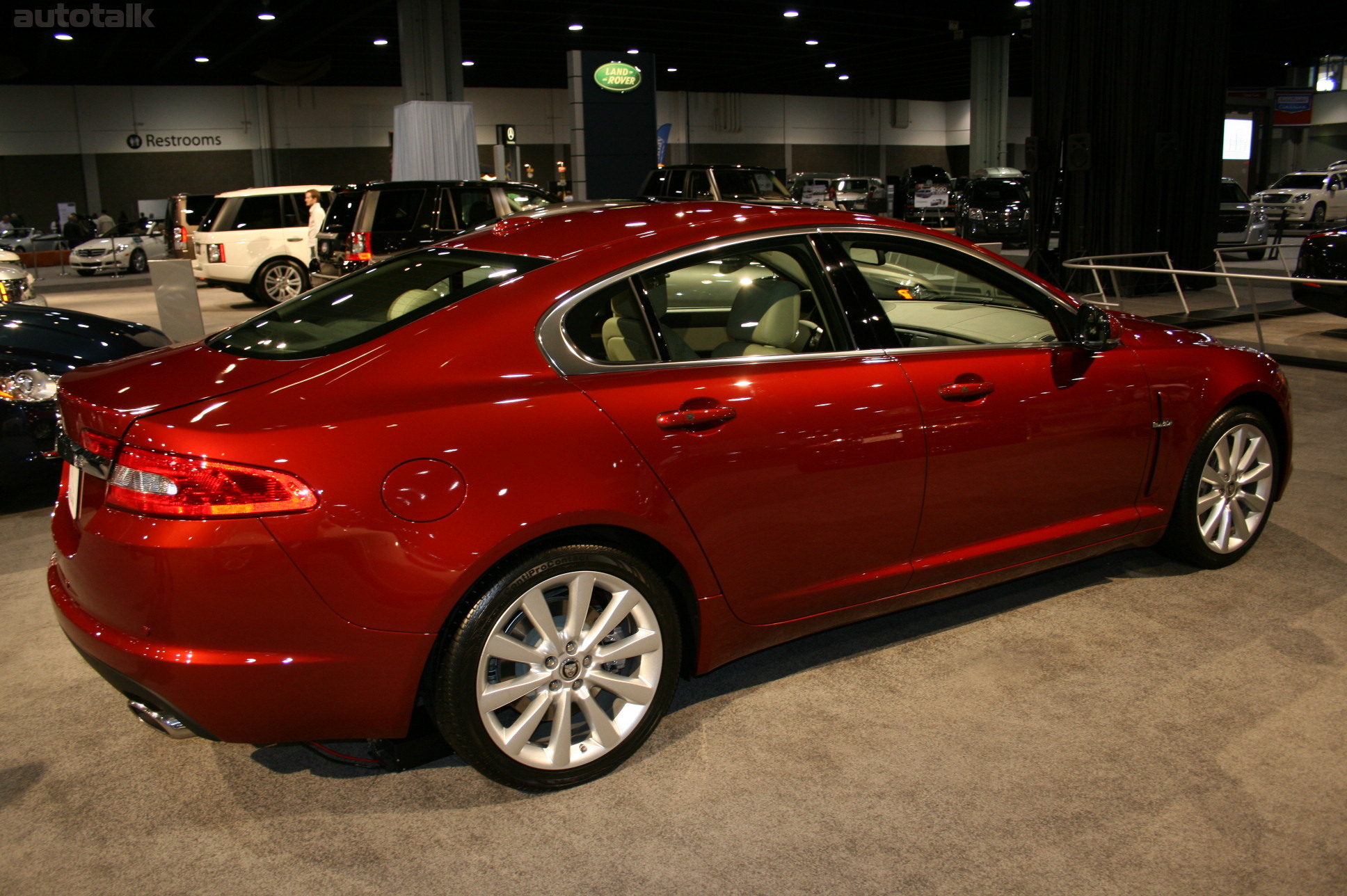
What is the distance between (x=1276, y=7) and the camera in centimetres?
2511

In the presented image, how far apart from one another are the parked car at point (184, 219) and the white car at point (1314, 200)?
2658 centimetres

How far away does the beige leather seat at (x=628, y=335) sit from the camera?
2.73 meters

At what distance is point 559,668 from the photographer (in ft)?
8.57

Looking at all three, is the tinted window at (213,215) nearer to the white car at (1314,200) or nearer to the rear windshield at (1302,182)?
the white car at (1314,200)

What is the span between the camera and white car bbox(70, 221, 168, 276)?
2305cm

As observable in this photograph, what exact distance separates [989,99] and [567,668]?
29545 millimetres

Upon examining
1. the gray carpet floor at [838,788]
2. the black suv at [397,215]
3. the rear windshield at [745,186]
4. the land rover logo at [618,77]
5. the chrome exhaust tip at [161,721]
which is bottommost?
the gray carpet floor at [838,788]

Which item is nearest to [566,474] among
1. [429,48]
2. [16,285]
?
[16,285]

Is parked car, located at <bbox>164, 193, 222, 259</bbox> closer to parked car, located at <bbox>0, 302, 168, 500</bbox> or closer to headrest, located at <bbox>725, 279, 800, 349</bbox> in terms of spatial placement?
parked car, located at <bbox>0, 302, 168, 500</bbox>

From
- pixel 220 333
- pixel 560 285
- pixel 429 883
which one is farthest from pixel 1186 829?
pixel 220 333

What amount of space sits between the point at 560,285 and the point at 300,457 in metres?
0.84

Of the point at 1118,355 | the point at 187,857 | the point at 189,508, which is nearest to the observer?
the point at 189,508

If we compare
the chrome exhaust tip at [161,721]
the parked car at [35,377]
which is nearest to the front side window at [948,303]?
the chrome exhaust tip at [161,721]

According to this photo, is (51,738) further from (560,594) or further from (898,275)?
(898,275)
